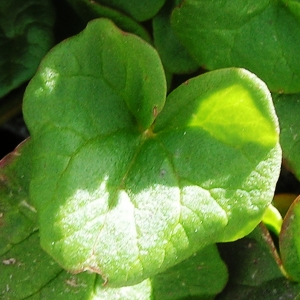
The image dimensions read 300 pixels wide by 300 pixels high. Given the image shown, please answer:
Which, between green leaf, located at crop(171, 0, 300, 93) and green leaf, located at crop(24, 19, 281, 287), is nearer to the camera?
green leaf, located at crop(24, 19, 281, 287)

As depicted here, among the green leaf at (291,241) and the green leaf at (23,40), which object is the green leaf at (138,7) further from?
the green leaf at (291,241)

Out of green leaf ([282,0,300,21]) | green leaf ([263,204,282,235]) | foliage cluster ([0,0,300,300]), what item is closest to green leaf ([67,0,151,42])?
foliage cluster ([0,0,300,300])

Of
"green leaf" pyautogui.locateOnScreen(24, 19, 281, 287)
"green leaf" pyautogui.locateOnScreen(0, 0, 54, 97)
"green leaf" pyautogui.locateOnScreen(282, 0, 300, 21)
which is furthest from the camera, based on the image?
"green leaf" pyautogui.locateOnScreen(0, 0, 54, 97)

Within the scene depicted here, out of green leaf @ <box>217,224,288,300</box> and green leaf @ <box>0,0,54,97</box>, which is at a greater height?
green leaf @ <box>0,0,54,97</box>

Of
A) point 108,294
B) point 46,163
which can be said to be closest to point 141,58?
point 46,163

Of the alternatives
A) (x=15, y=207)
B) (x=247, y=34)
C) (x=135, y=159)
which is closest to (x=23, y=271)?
(x=15, y=207)

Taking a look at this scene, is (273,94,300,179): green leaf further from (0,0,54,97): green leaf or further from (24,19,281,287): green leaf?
(0,0,54,97): green leaf

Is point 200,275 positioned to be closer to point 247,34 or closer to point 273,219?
point 273,219

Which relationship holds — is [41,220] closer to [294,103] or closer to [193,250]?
[193,250]
